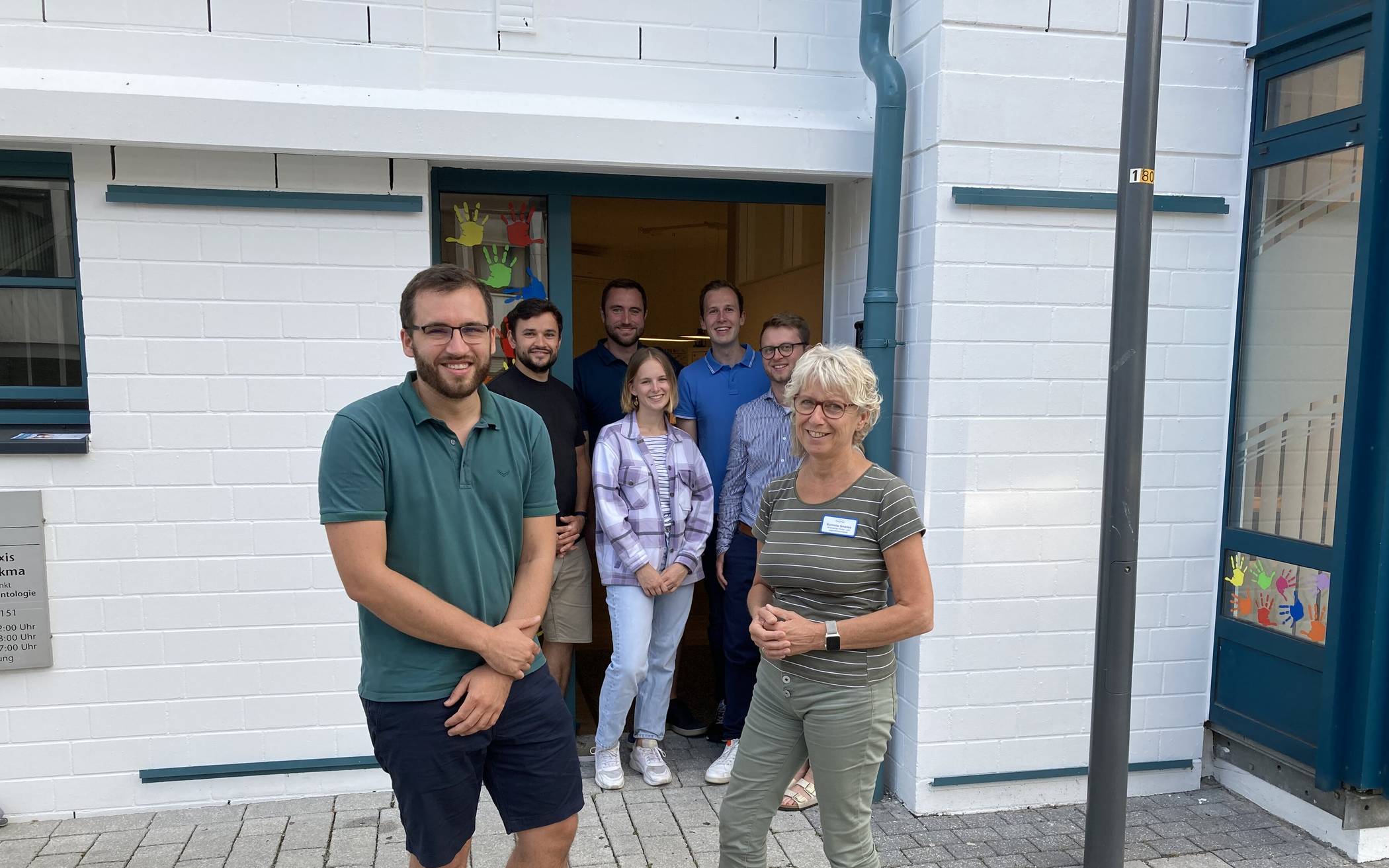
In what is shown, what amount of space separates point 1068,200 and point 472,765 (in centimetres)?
289

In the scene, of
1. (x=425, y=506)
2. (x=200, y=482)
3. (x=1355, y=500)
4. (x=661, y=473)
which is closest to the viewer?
(x=425, y=506)

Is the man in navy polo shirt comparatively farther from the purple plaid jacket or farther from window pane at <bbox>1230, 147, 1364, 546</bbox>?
window pane at <bbox>1230, 147, 1364, 546</bbox>

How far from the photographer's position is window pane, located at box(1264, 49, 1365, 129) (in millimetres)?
3412

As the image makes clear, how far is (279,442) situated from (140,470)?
0.49 meters

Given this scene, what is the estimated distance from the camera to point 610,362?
14.2ft

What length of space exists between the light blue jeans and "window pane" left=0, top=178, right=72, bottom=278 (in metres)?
2.50

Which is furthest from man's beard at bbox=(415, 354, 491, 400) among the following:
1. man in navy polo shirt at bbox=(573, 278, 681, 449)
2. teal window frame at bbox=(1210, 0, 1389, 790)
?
teal window frame at bbox=(1210, 0, 1389, 790)

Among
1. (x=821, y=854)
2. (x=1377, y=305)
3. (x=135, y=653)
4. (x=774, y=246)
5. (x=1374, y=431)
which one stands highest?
(x=774, y=246)

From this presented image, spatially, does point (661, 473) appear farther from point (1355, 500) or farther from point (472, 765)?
point (1355, 500)

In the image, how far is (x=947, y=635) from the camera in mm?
3732

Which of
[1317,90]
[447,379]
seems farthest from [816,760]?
[1317,90]

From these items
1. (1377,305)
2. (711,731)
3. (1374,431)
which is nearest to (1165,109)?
(1377,305)

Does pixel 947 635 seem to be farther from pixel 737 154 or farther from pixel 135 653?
pixel 135 653

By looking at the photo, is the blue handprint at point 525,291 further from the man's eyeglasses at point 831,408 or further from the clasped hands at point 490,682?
the clasped hands at point 490,682
